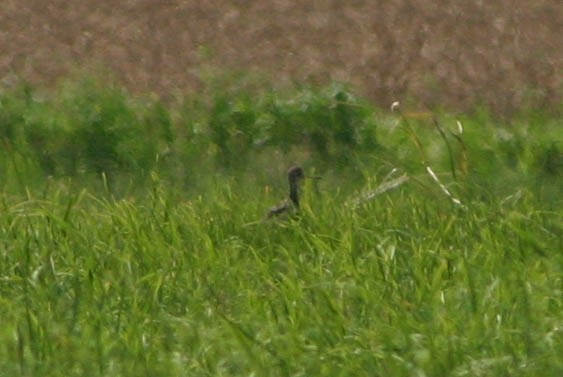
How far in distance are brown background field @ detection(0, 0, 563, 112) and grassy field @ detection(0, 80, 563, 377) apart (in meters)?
0.46

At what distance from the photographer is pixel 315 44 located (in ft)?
25.2

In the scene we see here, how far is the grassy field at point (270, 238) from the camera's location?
4211mm

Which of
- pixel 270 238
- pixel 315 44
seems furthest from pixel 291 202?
pixel 315 44

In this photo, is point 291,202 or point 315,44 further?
point 315,44

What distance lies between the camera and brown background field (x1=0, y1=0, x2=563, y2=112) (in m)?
7.12

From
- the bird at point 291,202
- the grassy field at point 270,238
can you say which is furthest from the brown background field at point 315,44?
the bird at point 291,202

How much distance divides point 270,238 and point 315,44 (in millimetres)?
2570

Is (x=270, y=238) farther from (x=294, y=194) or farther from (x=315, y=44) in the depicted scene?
(x=315, y=44)

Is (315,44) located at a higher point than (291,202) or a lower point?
lower

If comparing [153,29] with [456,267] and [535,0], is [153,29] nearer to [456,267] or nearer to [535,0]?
[535,0]

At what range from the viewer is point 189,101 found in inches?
262

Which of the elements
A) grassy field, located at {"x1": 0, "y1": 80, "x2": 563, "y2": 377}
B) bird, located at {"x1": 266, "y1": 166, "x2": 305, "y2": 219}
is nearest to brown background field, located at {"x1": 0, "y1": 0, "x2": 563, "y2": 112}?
grassy field, located at {"x1": 0, "y1": 80, "x2": 563, "y2": 377}

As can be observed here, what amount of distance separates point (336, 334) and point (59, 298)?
0.85 m

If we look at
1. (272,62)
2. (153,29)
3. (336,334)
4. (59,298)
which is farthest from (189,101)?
(336,334)
